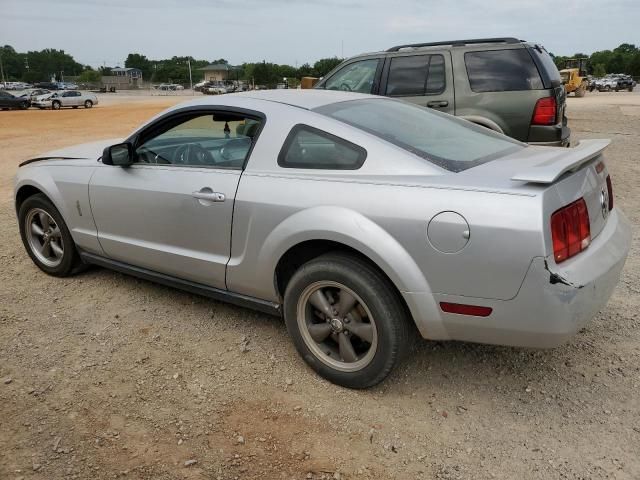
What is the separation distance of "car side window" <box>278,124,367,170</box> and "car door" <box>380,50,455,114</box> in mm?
4051

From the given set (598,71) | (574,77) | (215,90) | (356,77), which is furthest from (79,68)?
(356,77)

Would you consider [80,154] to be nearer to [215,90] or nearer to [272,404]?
[272,404]

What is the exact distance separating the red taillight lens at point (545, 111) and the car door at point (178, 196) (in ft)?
12.8

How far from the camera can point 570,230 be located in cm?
245

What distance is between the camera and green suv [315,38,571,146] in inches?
243

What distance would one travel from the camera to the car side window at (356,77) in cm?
729

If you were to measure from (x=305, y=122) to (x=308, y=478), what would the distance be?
5.96 ft

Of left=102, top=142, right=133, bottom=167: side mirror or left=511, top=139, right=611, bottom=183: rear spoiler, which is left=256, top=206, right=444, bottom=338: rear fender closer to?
left=511, top=139, right=611, bottom=183: rear spoiler

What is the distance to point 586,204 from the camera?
2.61m

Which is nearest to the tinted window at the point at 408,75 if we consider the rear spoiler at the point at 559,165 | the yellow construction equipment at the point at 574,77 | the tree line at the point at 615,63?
the rear spoiler at the point at 559,165

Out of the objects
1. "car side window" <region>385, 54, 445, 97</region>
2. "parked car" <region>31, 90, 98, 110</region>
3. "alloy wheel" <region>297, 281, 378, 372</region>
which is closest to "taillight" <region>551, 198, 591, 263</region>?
"alloy wheel" <region>297, 281, 378, 372</region>

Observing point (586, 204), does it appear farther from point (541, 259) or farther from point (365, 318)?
point (365, 318)

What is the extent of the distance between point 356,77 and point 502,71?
6.41ft

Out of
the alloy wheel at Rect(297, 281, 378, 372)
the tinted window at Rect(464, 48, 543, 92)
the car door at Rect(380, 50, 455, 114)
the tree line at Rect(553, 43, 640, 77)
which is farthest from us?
the tree line at Rect(553, 43, 640, 77)
